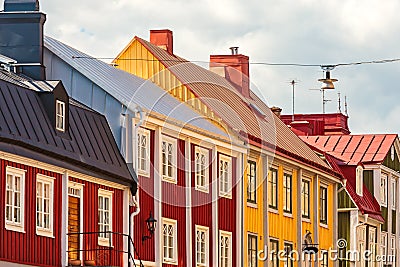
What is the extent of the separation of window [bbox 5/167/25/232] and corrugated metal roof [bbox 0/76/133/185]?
1.77ft

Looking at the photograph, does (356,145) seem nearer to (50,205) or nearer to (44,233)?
(50,205)

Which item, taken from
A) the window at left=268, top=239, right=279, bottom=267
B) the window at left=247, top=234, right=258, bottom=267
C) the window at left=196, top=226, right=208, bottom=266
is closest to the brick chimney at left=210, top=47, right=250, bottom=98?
the window at left=268, top=239, right=279, bottom=267

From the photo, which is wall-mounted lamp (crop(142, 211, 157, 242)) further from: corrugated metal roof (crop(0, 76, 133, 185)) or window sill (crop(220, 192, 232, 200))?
window sill (crop(220, 192, 232, 200))

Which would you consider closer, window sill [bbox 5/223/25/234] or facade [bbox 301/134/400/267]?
window sill [bbox 5/223/25/234]

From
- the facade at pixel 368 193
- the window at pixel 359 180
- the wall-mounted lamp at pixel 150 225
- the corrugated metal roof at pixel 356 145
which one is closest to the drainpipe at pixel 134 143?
the wall-mounted lamp at pixel 150 225

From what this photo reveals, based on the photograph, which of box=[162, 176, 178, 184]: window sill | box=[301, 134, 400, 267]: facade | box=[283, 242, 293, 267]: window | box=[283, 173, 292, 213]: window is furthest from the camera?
box=[301, 134, 400, 267]: facade

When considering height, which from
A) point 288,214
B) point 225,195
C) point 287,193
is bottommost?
point 225,195

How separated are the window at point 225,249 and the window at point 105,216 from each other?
326 inches

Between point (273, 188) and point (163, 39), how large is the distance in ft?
22.9

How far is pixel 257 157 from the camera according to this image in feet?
162

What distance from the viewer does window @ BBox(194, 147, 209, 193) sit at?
43.9 metres

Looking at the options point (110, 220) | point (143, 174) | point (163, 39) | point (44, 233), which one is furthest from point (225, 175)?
point (44, 233)

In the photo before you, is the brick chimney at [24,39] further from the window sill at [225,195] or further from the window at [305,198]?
the window at [305,198]

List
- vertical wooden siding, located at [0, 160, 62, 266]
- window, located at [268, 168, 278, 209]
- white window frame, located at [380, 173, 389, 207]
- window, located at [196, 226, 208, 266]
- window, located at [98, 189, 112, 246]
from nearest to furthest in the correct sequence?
1. vertical wooden siding, located at [0, 160, 62, 266]
2. window, located at [98, 189, 112, 246]
3. window, located at [196, 226, 208, 266]
4. window, located at [268, 168, 278, 209]
5. white window frame, located at [380, 173, 389, 207]
